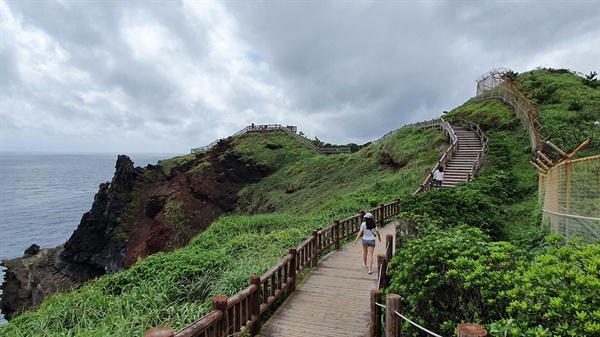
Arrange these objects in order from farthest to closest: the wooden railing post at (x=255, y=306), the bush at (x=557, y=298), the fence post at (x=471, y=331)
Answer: the wooden railing post at (x=255, y=306)
the fence post at (x=471, y=331)
the bush at (x=557, y=298)

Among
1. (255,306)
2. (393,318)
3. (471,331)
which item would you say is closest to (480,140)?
(255,306)

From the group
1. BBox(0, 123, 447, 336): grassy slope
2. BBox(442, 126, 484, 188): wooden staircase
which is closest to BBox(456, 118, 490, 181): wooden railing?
BBox(442, 126, 484, 188): wooden staircase

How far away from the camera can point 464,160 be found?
75.0 ft

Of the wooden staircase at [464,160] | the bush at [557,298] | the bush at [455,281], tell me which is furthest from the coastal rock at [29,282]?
the bush at [557,298]

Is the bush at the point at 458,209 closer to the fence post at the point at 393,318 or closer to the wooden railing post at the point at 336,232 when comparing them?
the wooden railing post at the point at 336,232

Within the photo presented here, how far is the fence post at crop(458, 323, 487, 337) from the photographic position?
2.97m

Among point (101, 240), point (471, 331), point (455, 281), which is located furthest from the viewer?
point (101, 240)

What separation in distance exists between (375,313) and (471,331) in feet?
8.92

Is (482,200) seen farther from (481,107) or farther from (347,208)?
(481,107)

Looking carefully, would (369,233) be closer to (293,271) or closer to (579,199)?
(293,271)

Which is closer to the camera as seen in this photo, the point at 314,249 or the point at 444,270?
the point at 444,270

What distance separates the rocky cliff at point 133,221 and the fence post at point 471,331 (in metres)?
32.5

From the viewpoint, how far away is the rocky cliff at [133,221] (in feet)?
113

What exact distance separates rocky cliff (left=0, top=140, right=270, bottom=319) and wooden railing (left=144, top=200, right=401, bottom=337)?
1028 inches
